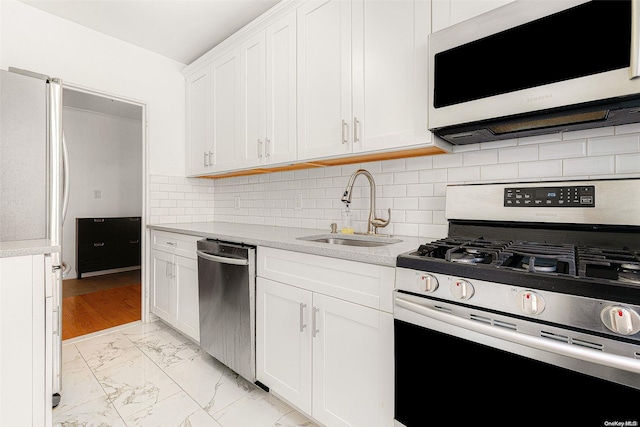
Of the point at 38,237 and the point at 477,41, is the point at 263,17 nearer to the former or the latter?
the point at 477,41

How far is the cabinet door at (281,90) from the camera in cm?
195

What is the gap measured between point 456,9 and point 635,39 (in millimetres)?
635

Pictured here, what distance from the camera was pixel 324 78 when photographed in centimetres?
177

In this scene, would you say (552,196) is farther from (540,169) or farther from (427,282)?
(427,282)

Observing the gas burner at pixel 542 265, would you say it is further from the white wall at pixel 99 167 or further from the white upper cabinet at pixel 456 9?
the white wall at pixel 99 167

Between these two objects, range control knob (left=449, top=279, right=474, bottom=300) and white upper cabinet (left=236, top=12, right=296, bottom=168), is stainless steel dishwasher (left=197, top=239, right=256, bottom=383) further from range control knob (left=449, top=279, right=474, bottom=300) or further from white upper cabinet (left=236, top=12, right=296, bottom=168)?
range control knob (left=449, top=279, right=474, bottom=300)

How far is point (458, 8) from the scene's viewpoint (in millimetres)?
1283

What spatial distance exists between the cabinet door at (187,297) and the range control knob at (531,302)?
1.94 metres

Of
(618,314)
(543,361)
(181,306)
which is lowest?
(181,306)

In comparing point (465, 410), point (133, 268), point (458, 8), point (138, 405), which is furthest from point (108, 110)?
point (465, 410)

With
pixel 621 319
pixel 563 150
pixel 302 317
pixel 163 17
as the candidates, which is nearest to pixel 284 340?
pixel 302 317

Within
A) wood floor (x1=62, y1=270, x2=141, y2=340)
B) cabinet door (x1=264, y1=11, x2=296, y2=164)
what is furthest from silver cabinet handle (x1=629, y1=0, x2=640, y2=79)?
wood floor (x1=62, y1=270, x2=141, y2=340)

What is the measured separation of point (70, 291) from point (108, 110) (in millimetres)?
2566

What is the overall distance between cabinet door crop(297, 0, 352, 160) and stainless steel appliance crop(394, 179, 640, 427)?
900 mm
